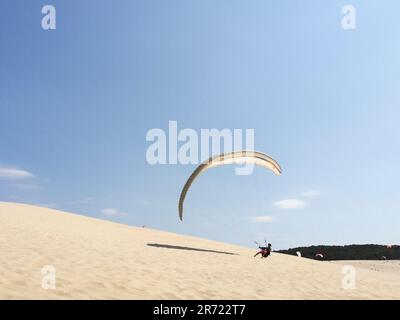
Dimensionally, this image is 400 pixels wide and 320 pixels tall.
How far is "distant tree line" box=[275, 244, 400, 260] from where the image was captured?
170 feet

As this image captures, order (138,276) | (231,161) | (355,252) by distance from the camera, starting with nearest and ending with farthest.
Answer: (138,276) → (231,161) → (355,252)

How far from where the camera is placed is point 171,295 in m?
10.7

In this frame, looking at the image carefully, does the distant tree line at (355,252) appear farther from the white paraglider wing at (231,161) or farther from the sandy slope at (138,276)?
the sandy slope at (138,276)

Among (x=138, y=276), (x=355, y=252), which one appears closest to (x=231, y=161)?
(x=138, y=276)

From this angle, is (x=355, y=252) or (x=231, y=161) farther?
(x=355, y=252)

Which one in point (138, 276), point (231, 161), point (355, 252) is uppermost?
point (231, 161)

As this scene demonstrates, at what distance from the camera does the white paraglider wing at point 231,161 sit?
2028cm

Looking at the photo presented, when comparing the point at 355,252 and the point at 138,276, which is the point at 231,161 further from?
the point at 355,252

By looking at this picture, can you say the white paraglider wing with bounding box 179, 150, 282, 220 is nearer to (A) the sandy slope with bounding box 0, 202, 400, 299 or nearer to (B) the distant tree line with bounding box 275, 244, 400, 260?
(A) the sandy slope with bounding box 0, 202, 400, 299

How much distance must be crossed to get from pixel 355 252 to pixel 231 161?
130ft

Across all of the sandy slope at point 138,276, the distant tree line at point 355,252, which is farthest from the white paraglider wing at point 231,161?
the distant tree line at point 355,252

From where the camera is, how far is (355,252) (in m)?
54.3

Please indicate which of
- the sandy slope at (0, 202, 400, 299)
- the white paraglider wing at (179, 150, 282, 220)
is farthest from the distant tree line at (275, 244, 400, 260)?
the sandy slope at (0, 202, 400, 299)
